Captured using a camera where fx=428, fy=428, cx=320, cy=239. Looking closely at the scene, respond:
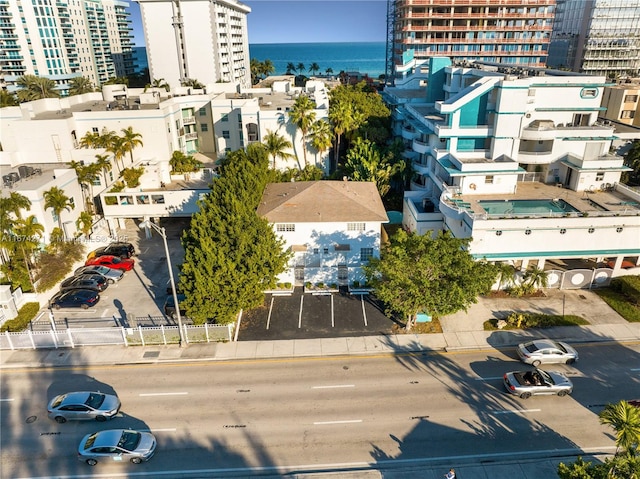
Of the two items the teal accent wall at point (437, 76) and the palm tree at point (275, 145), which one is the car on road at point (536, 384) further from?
the teal accent wall at point (437, 76)

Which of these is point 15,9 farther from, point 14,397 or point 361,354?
point 361,354

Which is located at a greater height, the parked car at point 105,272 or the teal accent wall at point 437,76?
the teal accent wall at point 437,76

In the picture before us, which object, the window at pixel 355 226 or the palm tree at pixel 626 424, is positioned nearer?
the palm tree at pixel 626 424

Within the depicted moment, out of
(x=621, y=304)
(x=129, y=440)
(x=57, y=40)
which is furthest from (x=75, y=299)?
(x=57, y=40)

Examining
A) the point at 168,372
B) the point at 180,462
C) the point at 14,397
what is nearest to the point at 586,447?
the point at 180,462

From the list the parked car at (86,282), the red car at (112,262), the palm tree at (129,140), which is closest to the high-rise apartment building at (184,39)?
the palm tree at (129,140)

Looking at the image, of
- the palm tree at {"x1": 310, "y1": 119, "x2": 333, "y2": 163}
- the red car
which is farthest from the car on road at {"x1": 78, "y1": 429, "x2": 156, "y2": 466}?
the palm tree at {"x1": 310, "y1": 119, "x2": 333, "y2": 163}

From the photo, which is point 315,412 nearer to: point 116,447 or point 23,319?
point 116,447
